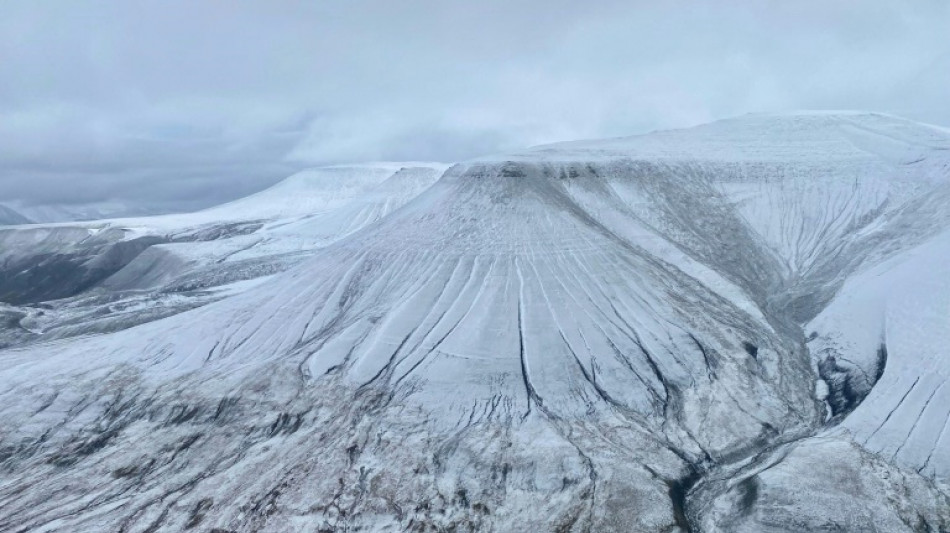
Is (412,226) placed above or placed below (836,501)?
above

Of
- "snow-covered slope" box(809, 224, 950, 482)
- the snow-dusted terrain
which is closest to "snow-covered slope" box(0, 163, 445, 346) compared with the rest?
the snow-dusted terrain

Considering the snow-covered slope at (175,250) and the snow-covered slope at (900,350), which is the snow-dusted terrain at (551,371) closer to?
the snow-covered slope at (900,350)

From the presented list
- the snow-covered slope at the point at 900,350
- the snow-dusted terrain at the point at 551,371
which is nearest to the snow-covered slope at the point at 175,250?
the snow-dusted terrain at the point at 551,371

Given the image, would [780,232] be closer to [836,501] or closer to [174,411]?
[836,501]

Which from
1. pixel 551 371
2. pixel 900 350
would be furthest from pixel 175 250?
pixel 900 350

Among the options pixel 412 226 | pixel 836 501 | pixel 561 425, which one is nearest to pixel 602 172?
pixel 412 226

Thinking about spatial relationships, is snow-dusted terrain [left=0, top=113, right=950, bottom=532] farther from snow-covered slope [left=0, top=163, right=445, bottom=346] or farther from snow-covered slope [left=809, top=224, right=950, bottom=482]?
snow-covered slope [left=0, top=163, right=445, bottom=346]

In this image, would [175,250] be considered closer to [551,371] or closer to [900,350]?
[551,371]

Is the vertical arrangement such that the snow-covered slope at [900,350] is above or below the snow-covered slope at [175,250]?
below
